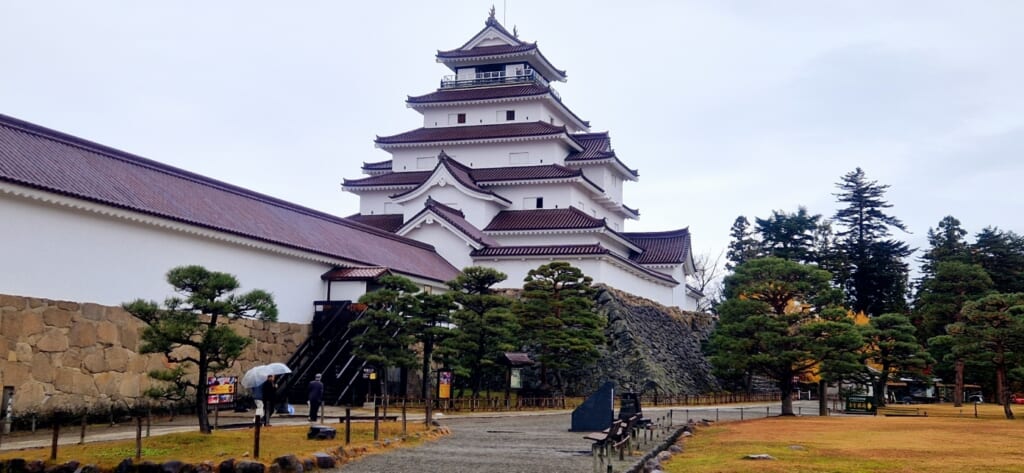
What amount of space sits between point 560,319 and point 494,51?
20.9 metres

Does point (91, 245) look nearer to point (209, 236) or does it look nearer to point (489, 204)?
point (209, 236)

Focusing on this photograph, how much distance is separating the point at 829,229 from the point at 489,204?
102 feet

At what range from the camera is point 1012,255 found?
5119 cm

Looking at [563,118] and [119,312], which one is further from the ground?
[563,118]

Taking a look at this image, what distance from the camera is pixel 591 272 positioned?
114 ft

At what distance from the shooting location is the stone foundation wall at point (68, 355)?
17.2 meters

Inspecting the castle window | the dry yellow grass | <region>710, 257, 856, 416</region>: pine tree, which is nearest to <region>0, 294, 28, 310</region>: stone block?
the dry yellow grass

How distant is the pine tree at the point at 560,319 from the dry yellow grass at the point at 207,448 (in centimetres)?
1344

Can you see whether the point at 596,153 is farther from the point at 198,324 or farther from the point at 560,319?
the point at 198,324

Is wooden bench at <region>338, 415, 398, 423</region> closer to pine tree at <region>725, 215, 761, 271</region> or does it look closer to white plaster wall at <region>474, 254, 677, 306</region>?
white plaster wall at <region>474, 254, 677, 306</region>

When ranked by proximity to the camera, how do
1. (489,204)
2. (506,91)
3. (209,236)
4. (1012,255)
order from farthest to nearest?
(1012,255), (506,91), (489,204), (209,236)

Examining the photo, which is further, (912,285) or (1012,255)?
(912,285)

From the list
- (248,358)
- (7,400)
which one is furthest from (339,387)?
(7,400)

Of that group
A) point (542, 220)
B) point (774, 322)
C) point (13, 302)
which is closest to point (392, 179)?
point (542, 220)
